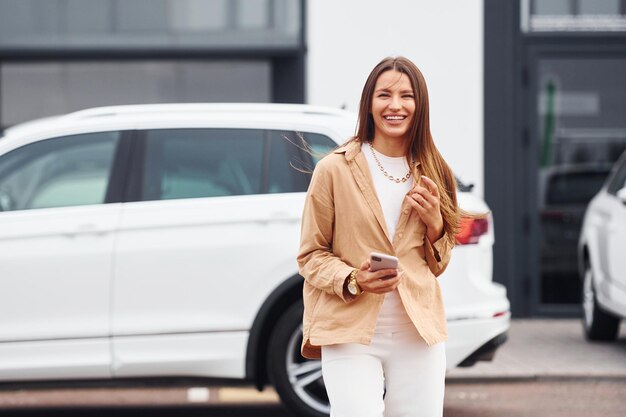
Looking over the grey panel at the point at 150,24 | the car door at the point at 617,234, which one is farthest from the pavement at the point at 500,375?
the grey panel at the point at 150,24

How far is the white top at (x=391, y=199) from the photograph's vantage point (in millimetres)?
4223

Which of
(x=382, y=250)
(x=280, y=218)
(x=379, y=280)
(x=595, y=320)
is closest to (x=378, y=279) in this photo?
(x=379, y=280)

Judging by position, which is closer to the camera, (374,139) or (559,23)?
(374,139)

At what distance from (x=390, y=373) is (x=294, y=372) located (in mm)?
3208

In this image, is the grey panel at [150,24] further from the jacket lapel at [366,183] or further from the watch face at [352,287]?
the watch face at [352,287]

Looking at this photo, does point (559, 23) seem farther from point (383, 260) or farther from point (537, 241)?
point (383, 260)

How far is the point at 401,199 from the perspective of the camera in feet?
14.1

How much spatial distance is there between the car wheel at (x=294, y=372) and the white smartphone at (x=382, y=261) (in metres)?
3.42

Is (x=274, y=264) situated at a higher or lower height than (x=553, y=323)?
higher

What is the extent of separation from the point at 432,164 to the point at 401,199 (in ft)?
0.49

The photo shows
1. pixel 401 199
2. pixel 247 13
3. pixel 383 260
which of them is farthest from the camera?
pixel 247 13

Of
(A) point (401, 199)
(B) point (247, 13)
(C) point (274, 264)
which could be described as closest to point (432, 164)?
(A) point (401, 199)

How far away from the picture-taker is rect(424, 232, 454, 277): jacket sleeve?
14.2ft

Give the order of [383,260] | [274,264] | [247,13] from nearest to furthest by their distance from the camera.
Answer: [383,260], [274,264], [247,13]
